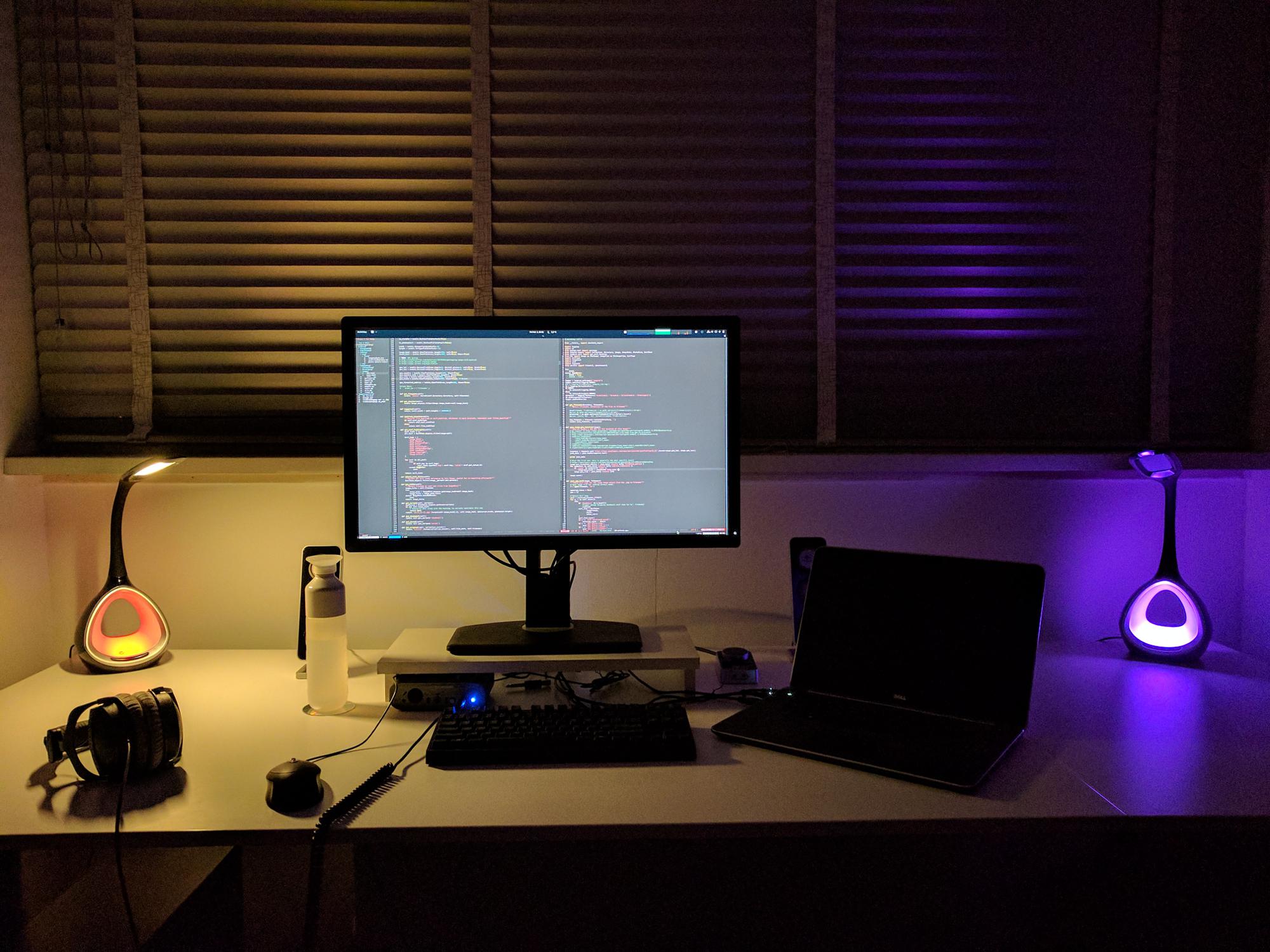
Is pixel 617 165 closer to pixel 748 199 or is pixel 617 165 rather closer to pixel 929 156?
pixel 748 199

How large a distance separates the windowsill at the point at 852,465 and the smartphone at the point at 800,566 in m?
0.17

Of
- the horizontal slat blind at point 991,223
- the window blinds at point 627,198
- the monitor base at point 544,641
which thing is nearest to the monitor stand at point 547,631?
the monitor base at point 544,641

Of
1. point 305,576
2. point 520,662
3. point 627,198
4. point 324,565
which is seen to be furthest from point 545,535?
point 627,198

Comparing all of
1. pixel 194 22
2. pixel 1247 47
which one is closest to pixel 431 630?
pixel 194 22

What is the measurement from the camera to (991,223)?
5.93 feet

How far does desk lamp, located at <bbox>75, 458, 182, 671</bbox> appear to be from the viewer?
1528 mm

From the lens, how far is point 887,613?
1.33 metres

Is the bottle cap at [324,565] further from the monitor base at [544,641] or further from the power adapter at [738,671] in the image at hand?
the power adapter at [738,671]

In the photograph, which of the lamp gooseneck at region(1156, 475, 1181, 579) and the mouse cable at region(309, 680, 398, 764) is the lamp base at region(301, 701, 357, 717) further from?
the lamp gooseneck at region(1156, 475, 1181, 579)

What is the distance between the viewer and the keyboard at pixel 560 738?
3.66ft

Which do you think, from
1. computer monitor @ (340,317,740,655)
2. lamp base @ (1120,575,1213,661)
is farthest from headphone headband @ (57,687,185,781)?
lamp base @ (1120,575,1213,661)

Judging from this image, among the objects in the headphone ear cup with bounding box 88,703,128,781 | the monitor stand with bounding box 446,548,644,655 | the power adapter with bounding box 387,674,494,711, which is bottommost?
the power adapter with bounding box 387,674,494,711

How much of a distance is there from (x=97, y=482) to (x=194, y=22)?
993 millimetres

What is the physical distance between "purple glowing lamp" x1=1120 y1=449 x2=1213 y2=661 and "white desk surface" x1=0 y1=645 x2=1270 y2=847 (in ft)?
0.53
